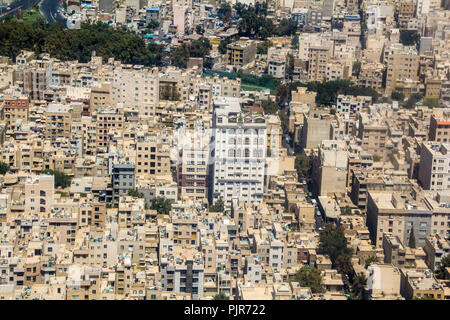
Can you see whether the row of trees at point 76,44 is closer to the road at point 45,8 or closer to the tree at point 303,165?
the road at point 45,8

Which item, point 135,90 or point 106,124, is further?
point 135,90

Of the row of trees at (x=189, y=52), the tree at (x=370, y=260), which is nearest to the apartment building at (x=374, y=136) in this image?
the tree at (x=370, y=260)

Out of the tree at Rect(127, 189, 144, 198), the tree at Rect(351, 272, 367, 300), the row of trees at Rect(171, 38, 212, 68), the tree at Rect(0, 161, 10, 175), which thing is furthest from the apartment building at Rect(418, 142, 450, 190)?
the row of trees at Rect(171, 38, 212, 68)

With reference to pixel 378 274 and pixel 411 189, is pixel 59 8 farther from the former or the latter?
pixel 378 274

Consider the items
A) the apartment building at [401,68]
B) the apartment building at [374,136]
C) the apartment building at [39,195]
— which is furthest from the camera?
the apartment building at [401,68]

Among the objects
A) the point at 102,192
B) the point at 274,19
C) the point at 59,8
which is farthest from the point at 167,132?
the point at 59,8

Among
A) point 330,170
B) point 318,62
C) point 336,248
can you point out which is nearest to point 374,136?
point 330,170

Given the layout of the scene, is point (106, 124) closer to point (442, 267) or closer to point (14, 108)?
point (14, 108)

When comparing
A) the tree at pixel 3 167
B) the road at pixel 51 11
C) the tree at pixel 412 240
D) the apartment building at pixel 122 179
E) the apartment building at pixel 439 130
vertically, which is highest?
the road at pixel 51 11
